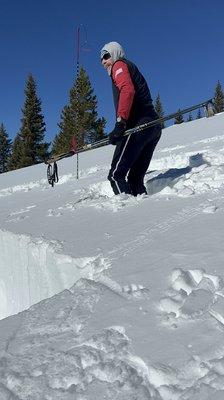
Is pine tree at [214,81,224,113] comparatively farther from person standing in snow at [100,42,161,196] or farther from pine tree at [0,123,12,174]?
person standing in snow at [100,42,161,196]

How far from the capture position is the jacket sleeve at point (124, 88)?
530cm

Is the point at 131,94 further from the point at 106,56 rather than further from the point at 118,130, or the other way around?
the point at 106,56

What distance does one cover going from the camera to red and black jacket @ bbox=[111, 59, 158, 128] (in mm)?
5316

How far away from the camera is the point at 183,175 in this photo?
6.35 m

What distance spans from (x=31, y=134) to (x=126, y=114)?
35663mm

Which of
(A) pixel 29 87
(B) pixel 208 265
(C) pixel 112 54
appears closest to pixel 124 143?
(C) pixel 112 54

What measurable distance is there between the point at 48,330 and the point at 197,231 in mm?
1585

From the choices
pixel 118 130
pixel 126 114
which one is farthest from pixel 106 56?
pixel 118 130

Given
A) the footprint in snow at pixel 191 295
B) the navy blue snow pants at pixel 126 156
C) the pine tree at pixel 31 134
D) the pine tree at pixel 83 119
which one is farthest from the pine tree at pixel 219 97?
the footprint in snow at pixel 191 295

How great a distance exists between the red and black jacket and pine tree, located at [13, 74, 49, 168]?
34607mm

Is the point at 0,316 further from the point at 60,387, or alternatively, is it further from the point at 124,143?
the point at 60,387

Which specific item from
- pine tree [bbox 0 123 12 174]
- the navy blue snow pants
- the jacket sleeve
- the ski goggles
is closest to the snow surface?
the navy blue snow pants

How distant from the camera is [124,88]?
5301mm

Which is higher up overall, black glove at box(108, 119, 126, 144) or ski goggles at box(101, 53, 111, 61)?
ski goggles at box(101, 53, 111, 61)
